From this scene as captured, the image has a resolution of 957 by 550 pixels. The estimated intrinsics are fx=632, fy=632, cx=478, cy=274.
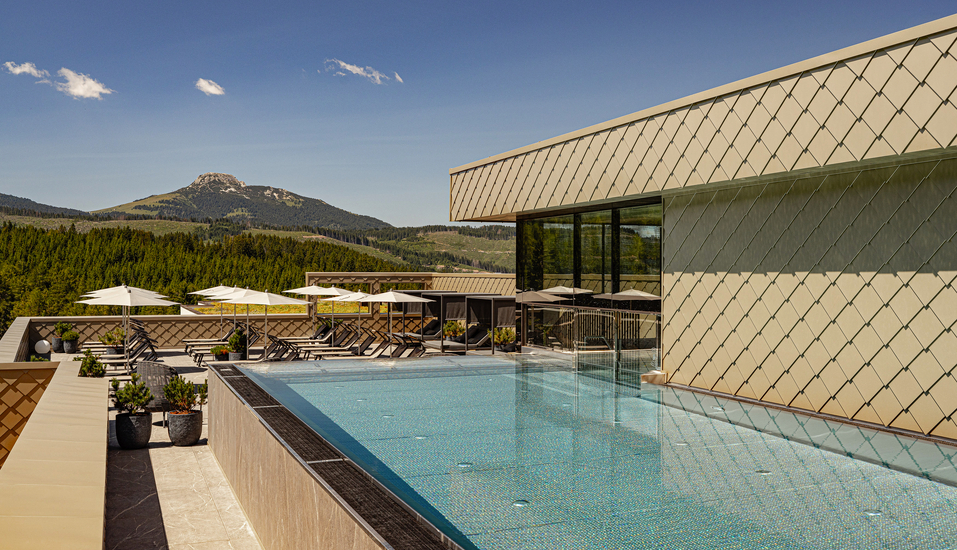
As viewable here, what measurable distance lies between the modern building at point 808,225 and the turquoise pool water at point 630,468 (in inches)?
27.4

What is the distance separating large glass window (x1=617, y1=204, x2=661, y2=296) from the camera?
381 inches

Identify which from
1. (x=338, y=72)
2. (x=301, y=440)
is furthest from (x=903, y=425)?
(x=338, y=72)

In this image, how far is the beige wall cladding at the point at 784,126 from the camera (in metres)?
5.58

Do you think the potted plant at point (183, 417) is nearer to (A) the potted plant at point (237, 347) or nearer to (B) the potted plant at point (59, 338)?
(A) the potted plant at point (237, 347)

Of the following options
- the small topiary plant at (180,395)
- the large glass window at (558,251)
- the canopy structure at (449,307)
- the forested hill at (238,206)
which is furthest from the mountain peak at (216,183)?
the small topiary plant at (180,395)

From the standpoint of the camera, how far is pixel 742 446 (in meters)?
5.41

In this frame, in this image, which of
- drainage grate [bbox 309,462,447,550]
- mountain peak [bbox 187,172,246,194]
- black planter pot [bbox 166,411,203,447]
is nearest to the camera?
drainage grate [bbox 309,462,447,550]

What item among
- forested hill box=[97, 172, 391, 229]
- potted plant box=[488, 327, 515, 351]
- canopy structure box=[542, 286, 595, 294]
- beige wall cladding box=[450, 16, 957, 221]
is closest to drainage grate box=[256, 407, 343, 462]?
beige wall cladding box=[450, 16, 957, 221]

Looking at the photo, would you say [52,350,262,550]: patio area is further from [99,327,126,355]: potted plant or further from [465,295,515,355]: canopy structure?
[99,327,126,355]: potted plant

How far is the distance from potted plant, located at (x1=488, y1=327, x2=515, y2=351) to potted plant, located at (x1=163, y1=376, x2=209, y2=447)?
7477 mm

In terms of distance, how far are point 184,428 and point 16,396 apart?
1806mm

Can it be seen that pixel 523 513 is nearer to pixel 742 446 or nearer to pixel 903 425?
pixel 742 446

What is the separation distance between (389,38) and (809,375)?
46.9 meters

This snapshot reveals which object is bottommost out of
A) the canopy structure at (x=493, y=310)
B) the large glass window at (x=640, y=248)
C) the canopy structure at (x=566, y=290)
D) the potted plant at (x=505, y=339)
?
the potted plant at (x=505, y=339)
